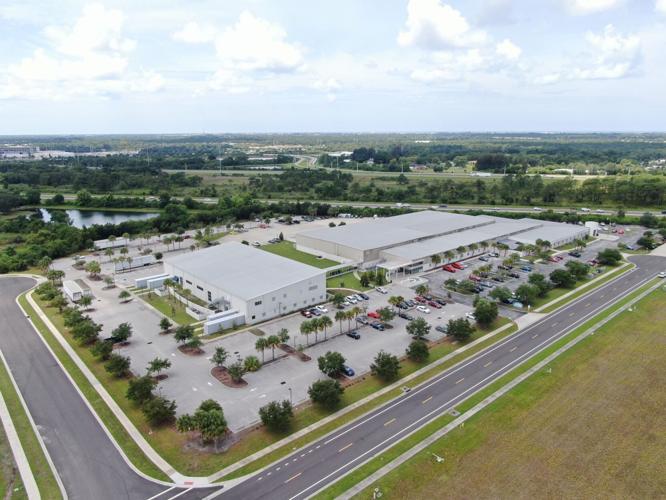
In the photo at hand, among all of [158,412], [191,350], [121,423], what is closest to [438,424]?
[158,412]

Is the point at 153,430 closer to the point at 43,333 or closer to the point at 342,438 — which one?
the point at 342,438

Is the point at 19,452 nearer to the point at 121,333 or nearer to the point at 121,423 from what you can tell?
the point at 121,423

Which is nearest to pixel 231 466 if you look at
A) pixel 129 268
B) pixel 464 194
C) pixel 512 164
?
pixel 129 268

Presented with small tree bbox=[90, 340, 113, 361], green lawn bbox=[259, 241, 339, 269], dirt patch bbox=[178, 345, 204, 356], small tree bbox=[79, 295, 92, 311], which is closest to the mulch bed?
dirt patch bbox=[178, 345, 204, 356]

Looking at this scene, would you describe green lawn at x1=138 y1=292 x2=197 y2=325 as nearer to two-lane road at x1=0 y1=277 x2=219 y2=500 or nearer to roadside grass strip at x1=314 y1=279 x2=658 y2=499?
two-lane road at x1=0 y1=277 x2=219 y2=500

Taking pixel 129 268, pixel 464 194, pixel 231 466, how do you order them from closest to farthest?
1. pixel 231 466
2. pixel 129 268
3. pixel 464 194

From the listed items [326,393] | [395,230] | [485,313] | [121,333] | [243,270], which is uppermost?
[395,230]
